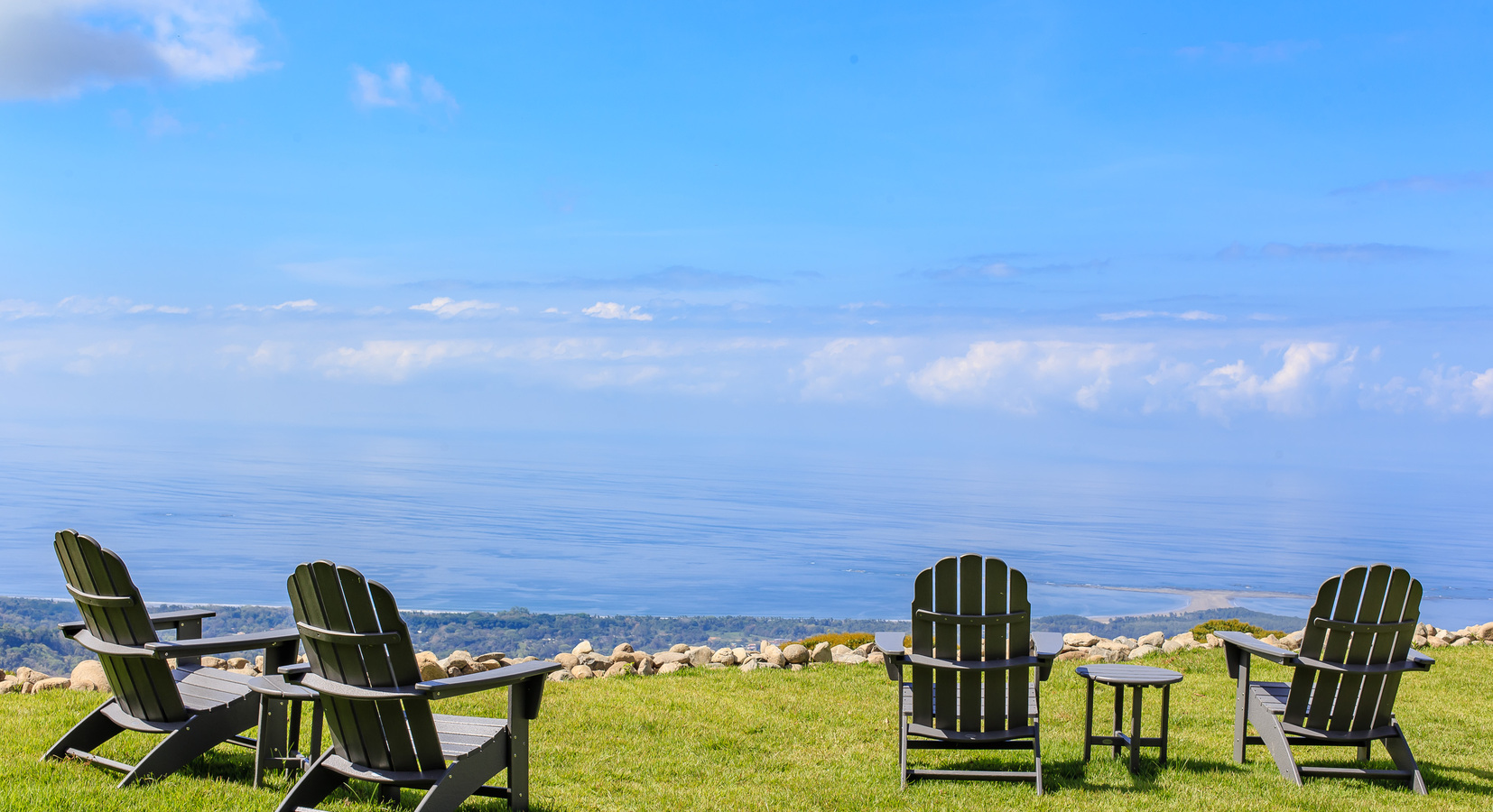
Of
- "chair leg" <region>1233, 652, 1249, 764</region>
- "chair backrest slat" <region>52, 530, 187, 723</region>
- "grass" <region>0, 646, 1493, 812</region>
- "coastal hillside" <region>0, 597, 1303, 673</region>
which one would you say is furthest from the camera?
"coastal hillside" <region>0, 597, 1303, 673</region>

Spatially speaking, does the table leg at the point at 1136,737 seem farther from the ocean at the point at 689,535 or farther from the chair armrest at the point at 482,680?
the ocean at the point at 689,535

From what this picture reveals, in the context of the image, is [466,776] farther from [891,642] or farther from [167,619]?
[891,642]

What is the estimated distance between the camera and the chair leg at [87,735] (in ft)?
14.5

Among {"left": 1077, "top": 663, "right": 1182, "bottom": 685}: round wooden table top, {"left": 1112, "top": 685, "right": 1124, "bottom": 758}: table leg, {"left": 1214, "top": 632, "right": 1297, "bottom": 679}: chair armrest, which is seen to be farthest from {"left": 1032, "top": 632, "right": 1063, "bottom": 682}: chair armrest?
{"left": 1214, "top": 632, "right": 1297, "bottom": 679}: chair armrest

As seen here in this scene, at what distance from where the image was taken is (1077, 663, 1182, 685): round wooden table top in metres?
4.75

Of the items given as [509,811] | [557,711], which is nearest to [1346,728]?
[509,811]

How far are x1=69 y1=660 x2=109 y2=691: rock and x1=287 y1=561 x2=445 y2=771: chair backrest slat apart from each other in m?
3.99

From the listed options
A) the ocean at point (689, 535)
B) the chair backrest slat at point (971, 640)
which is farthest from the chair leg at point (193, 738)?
the ocean at point (689, 535)

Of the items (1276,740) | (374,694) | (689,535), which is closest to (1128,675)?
(1276,740)

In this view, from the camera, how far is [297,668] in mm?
3914

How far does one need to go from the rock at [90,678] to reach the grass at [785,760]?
0.20m

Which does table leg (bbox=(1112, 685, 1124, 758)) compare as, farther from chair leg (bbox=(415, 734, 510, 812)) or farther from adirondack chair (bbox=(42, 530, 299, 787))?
adirondack chair (bbox=(42, 530, 299, 787))

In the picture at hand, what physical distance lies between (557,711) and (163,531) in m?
96.1

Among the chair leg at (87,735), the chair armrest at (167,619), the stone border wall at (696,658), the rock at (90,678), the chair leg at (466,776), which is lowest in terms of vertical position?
the stone border wall at (696,658)
